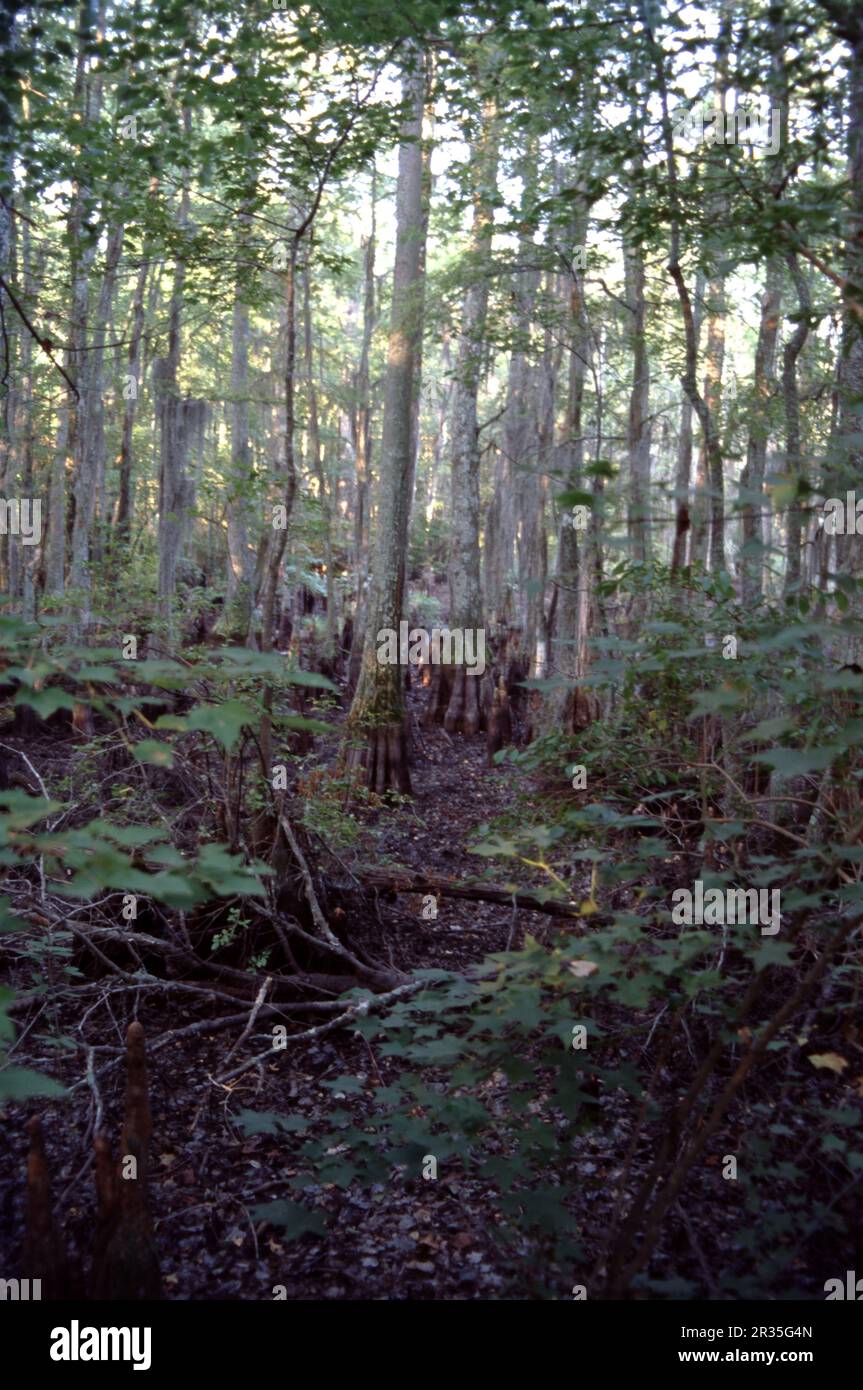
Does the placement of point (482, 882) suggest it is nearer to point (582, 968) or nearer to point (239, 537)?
point (582, 968)

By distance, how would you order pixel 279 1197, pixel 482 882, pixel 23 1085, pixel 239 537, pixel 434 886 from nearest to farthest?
pixel 23 1085 → pixel 279 1197 → pixel 482 882 → pixel 434 886 → pixel 239 537

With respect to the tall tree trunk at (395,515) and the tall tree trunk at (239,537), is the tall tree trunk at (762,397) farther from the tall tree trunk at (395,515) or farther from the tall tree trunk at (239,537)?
the tall tree trunk at (239,537)

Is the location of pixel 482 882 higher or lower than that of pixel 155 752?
lower

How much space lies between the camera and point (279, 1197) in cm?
332

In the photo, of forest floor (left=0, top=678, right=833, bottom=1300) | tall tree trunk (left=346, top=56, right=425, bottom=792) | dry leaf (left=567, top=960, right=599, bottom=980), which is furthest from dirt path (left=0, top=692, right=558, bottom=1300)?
tall tree trunk (left=346, top=56, right=425, bottom=792)

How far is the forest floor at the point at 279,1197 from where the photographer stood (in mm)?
2881

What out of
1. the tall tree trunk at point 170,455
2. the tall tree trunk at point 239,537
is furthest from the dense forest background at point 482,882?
the tall tree trunk at point 239,537

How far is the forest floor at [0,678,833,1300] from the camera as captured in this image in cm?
288

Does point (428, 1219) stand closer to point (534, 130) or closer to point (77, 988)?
point (77, 988)

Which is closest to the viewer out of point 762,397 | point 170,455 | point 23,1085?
point 23,1085

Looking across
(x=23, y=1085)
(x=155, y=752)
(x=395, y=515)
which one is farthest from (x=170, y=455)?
(x=23, y=1085)

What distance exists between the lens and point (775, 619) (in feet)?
8.43

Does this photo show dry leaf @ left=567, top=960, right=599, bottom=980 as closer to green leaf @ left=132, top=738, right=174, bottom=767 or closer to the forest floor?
the forest floor

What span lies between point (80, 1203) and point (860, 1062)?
2900mm
